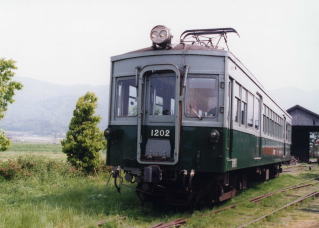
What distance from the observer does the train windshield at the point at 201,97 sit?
7926mm

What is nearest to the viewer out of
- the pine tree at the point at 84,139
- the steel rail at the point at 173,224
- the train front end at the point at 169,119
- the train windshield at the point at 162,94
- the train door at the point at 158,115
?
the steel rail at the point at 173,224

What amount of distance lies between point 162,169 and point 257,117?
422cm

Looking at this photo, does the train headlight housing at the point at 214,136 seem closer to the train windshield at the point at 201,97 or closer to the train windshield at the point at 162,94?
the train windshield at the point at 201,97

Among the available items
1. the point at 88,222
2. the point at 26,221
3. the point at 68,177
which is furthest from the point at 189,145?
the point at 68,177

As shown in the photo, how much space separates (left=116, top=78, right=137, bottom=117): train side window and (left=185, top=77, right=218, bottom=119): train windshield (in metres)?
1.22

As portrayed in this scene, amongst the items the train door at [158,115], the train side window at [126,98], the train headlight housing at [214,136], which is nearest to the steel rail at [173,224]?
the train door at [158,115]

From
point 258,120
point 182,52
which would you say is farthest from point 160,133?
point 258,120

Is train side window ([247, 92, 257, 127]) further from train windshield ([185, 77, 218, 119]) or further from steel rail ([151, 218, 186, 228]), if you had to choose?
steel rail ([151, 218, 186, 228])

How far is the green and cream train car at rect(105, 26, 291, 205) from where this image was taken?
25.5ft

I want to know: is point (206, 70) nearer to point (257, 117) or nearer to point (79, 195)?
point (257, 117)

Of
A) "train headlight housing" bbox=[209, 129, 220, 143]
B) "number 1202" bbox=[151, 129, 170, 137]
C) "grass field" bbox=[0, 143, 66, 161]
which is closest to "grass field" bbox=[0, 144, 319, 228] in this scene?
"train headlight housing" bbox=[209, 129, 220, 143]

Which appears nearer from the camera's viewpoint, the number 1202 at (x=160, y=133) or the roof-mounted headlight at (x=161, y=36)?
the number 1202 at (x=160, y=133)

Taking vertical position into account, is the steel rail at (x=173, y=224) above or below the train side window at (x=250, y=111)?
below

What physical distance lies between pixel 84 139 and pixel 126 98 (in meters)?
7.74
